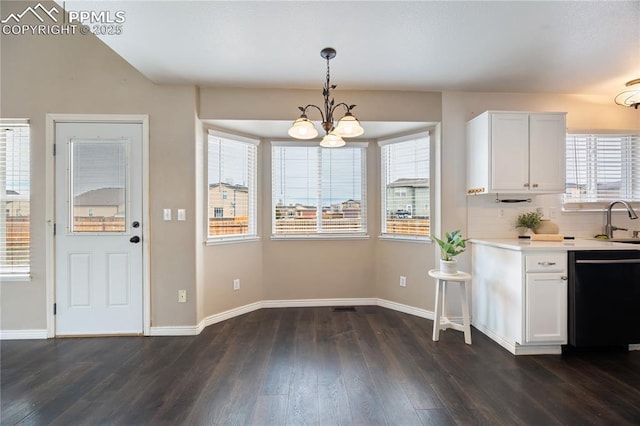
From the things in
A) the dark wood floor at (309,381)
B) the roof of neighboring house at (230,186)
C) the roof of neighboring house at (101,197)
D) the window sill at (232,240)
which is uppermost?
the roof of neighboring house at (230,186)

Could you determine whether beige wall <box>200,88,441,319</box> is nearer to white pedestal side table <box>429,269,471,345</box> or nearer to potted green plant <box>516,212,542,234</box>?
white pedestal side table <box>429,269,471,345</box>

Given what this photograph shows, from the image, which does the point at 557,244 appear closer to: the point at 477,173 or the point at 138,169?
the point at 477,173

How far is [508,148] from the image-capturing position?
284 centimetres

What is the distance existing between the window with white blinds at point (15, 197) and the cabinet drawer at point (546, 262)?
4780 mm

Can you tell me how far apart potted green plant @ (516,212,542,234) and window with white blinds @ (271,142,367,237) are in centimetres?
175

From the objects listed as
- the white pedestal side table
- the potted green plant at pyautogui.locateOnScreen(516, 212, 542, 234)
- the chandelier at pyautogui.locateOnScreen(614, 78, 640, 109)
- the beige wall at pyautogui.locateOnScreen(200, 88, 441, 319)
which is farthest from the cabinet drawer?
the chandelier at pyautogui.locateOnScreen(614, 78, 640, 109)

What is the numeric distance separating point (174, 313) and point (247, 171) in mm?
1819

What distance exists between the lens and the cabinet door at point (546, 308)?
8.11 ft

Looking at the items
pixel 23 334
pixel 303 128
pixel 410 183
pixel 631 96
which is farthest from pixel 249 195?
pixel 631 96

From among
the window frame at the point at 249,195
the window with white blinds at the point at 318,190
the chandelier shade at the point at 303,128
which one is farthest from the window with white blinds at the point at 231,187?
the chandelier shade at the point at 303,128

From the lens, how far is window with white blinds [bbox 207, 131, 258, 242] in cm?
333

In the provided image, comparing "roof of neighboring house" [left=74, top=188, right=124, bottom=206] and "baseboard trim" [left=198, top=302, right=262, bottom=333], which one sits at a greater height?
"roof of neighboring house" [left=74, top=188, right=124, bottom=206]

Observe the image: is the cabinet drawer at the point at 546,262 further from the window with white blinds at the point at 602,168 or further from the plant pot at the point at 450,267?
the window with white blinds at the point at 602,168

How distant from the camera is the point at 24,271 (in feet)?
9.52
